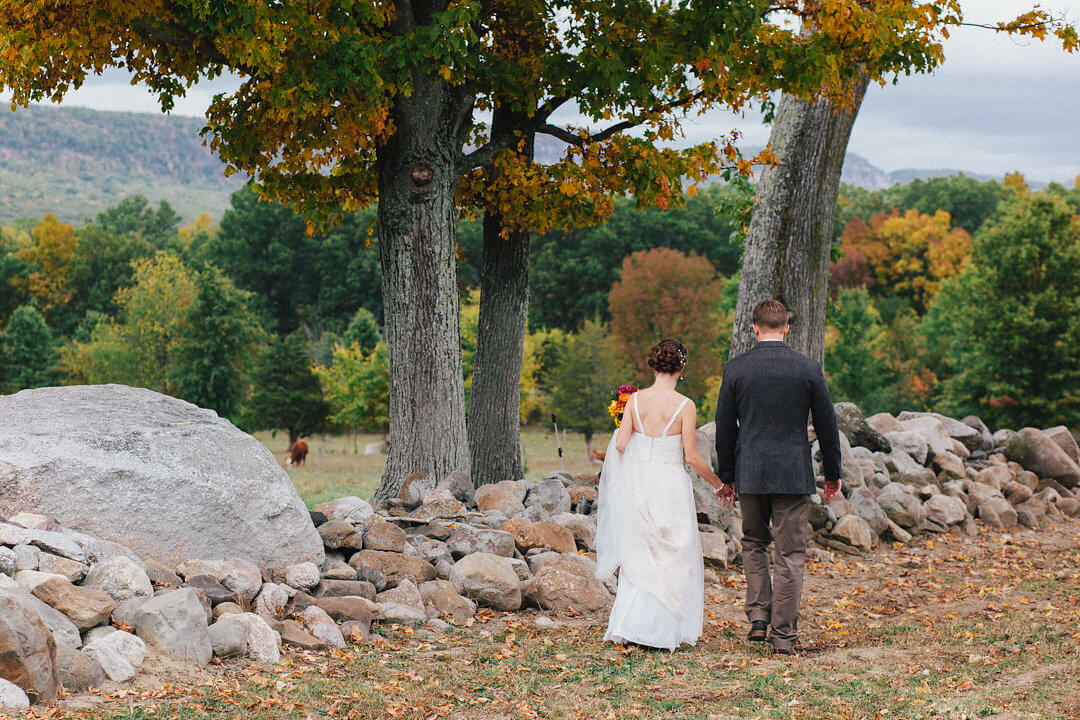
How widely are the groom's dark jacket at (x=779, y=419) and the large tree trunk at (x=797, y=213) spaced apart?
6.51 meters

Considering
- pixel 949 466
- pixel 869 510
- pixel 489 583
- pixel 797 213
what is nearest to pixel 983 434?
pixel 949 466

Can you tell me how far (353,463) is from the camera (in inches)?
1681

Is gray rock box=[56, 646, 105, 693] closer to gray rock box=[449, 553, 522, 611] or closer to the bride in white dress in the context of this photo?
gray rock box=[449, 553, 522, 611]

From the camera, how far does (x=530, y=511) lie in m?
9.83

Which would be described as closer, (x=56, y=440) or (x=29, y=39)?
(x=56, y=440)

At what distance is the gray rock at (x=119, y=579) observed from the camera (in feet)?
20.0

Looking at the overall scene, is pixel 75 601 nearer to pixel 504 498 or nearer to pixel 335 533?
pixel 335 533

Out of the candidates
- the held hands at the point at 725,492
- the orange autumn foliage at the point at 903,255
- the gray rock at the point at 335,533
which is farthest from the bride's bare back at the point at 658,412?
the orange autumn foliage at the point at 903,255

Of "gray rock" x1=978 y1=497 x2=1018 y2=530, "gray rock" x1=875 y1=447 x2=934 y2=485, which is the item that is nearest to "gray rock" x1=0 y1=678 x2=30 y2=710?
"gray rock" x1=875 y1=447 x2=934 y2=485

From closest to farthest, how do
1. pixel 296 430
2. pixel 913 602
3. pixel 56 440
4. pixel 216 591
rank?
pixel 216 591, pixel 56 440, pixel 913 602, pixel 296 430

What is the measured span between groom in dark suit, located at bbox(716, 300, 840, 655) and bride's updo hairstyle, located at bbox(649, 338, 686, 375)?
329 millimetres

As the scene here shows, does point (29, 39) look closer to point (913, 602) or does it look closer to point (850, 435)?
point (913, 602)

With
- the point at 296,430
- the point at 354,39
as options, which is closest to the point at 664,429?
the point at 354,39

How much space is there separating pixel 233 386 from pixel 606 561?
4287 centimetres
